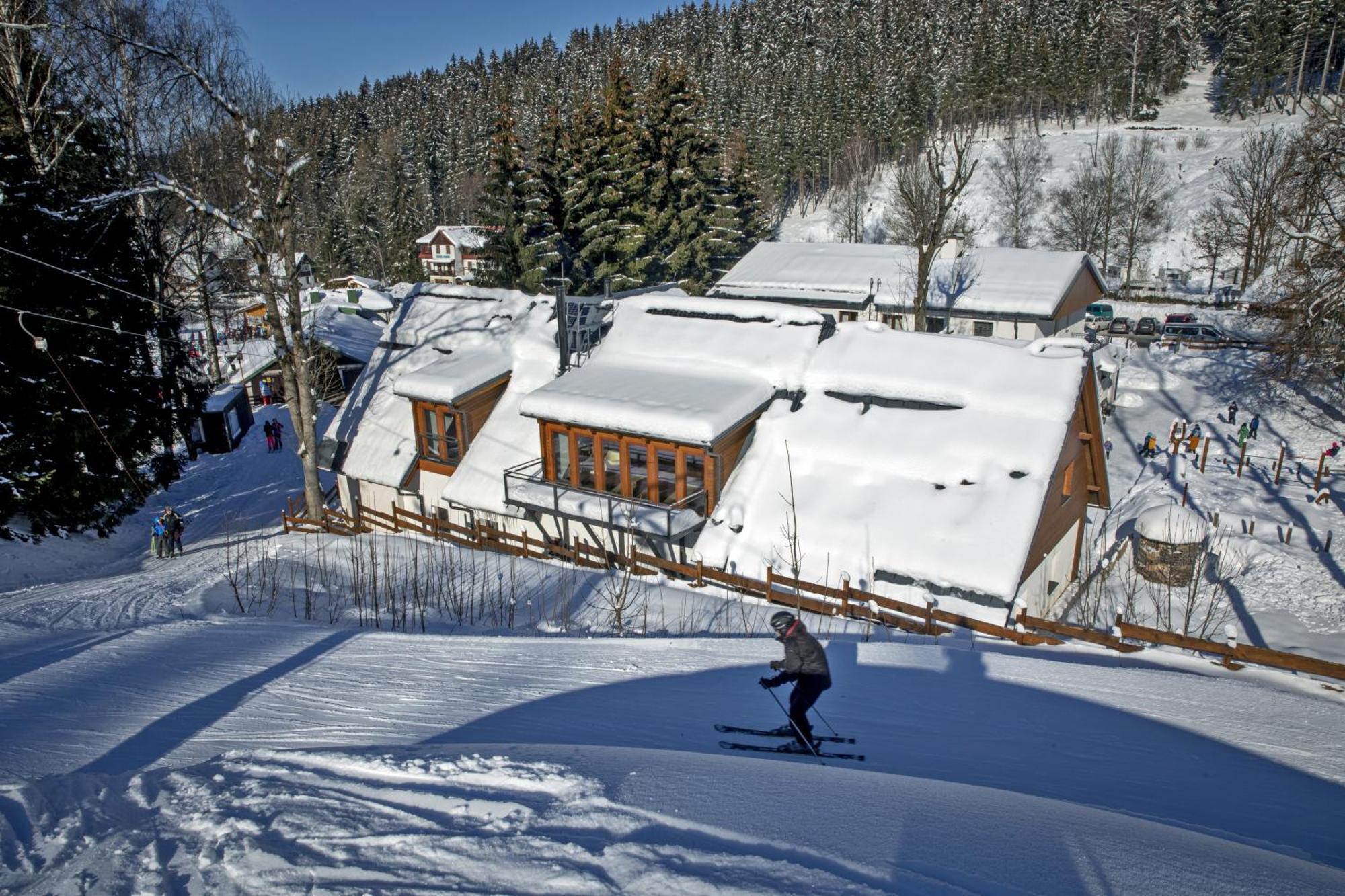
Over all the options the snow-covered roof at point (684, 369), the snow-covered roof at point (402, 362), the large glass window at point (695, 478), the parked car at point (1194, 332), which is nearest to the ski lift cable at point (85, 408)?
the snow-covered roof at point (402, 362)

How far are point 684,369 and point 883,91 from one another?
310ft

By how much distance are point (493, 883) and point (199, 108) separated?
2692 centimetres

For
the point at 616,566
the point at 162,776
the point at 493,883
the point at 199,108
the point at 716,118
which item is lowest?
the point at 616,566

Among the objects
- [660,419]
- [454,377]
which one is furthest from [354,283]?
[660,419]

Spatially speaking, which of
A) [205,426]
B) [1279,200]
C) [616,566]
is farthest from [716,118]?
[616,566]

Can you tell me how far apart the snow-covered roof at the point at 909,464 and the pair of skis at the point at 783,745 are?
5.35 meters

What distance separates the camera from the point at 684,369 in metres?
17.1

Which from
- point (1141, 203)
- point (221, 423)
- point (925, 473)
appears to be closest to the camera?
point (925, 473)

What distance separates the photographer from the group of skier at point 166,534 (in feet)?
59.7

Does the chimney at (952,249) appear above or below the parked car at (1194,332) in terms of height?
above

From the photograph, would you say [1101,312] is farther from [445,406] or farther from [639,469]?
[445,406]

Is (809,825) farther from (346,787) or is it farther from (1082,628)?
(1082,628)

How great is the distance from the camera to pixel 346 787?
5.84 metres

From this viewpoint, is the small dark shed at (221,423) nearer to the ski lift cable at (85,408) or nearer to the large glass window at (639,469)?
the ski lift cable at (85,408)
